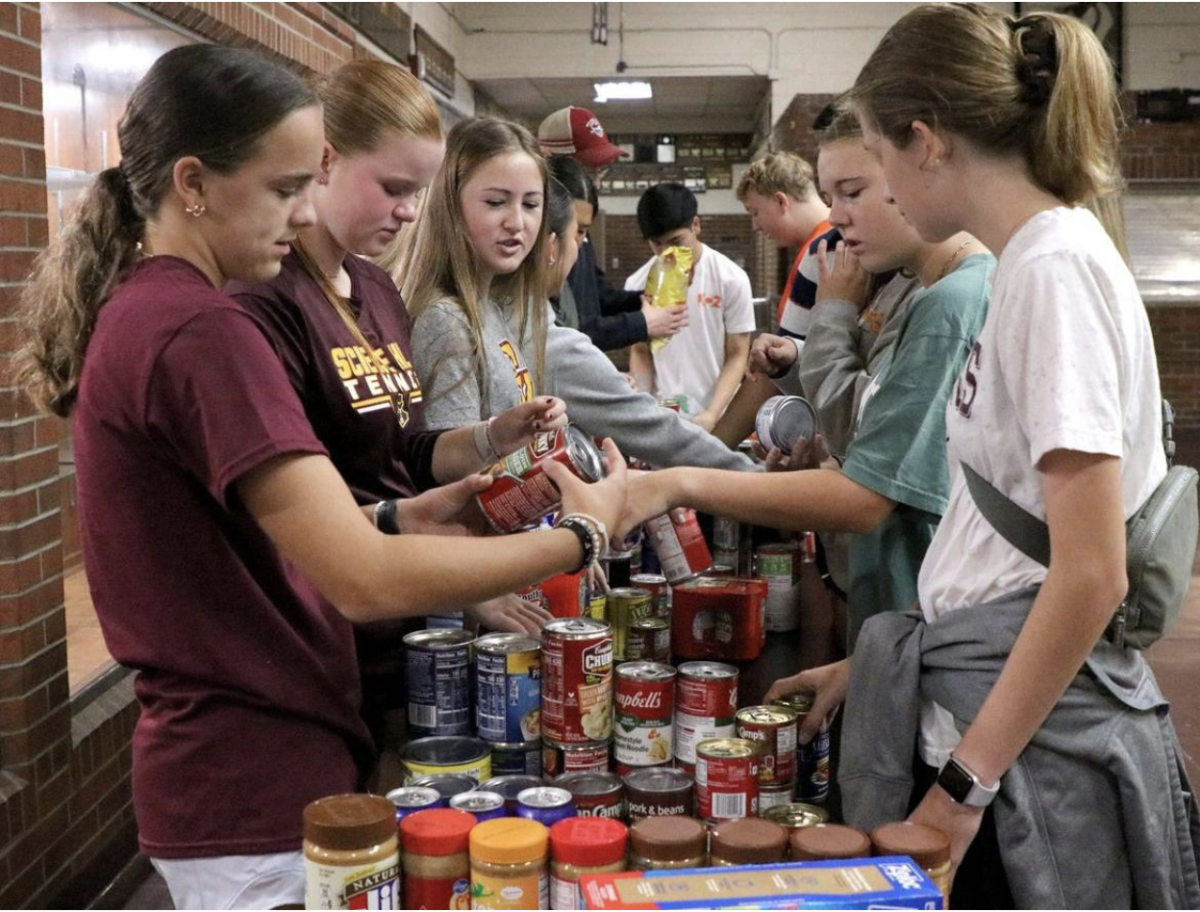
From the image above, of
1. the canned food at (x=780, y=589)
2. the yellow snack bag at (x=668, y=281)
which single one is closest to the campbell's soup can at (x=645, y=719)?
the canned food at (x=780, y=589)

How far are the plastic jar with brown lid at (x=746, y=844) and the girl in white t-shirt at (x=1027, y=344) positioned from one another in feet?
0.83

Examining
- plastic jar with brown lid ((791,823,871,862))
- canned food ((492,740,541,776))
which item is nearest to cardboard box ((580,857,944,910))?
plastic jar with brown lid ((791,823,871,862))

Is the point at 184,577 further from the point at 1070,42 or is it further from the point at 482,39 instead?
the point at 482,39

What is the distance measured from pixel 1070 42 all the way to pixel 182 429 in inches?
42.3

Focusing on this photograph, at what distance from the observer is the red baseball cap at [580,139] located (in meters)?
4.57

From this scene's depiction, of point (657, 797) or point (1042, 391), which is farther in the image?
point (657, 797)

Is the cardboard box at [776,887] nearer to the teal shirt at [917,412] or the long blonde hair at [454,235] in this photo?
the teal shirt at [917,412]

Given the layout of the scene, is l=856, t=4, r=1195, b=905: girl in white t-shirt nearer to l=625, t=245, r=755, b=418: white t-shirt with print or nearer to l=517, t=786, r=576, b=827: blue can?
l=517, t=786, r=576, b=827: blue can

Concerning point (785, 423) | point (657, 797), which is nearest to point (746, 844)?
point (657, 797)

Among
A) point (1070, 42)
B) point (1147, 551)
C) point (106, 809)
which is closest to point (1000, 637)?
point (1147, 551)

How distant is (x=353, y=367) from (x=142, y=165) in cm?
49

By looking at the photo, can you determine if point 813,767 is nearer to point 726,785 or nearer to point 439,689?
point 726,785

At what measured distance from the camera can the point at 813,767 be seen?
157 cm

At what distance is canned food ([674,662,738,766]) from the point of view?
4.91 ft
